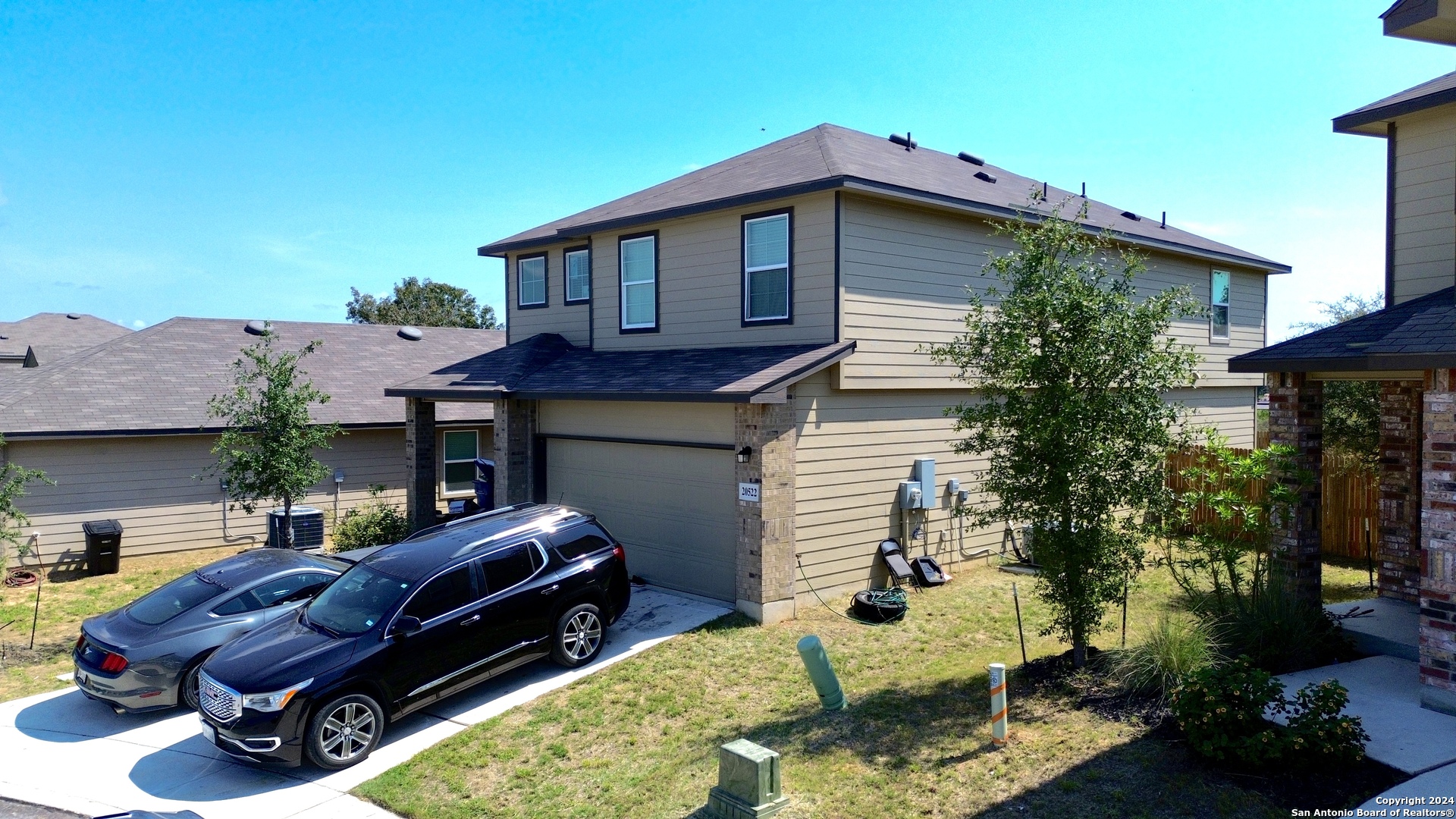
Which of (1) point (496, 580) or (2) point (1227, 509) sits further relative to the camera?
(1) point (496, 580)

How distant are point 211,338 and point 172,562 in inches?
279

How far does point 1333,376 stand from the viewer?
9680 millimetres

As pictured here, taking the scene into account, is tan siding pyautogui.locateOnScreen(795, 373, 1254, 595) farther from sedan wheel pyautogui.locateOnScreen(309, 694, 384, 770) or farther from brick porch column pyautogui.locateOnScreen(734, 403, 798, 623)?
sedan wheel pyautogui.locateOnScreen(309, 694, 384, 770)

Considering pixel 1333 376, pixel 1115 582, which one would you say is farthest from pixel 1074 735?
pixel 1333 376

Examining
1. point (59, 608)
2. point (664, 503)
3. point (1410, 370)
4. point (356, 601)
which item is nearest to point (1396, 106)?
point (1410, 370)

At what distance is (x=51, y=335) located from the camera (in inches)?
1297

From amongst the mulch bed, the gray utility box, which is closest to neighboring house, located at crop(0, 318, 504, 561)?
the gray utility box

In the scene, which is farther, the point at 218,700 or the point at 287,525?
the point at 287,525

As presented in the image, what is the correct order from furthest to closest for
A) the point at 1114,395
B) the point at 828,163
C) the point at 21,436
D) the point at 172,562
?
1. the point at 172,562
2. the point at 21,436
3. the point at 828,163
4. the point at 1114,395

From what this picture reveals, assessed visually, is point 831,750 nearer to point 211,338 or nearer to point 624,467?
point 624,467

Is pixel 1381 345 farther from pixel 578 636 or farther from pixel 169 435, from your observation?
pixel 169 435

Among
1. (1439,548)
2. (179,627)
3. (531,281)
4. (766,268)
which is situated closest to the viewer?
(1439,548)

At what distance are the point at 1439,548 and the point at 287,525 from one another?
16.7 m

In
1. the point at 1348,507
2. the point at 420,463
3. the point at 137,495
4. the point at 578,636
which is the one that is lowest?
the point at 578,636
